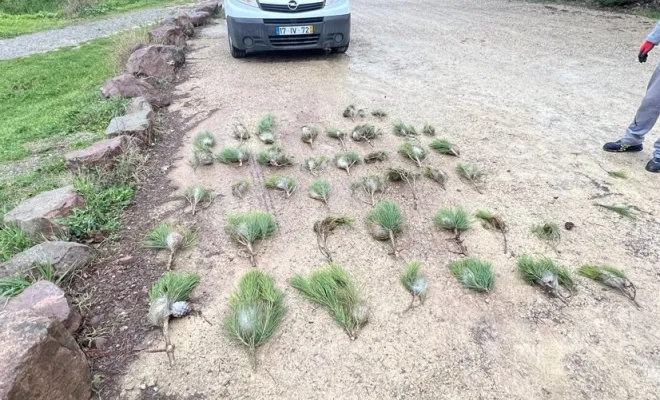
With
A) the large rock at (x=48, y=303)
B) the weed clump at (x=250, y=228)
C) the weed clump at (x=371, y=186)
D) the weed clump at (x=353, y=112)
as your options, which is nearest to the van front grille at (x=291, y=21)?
the weed clump at (x=353, y=112)

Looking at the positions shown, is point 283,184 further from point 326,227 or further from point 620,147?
point 620,147

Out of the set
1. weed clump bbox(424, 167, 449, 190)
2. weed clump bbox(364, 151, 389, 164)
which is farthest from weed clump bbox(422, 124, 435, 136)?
weed clump bbox(424, 167, 449, 190)

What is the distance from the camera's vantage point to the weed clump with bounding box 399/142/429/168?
378 centimetres

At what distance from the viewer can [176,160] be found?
396 cm

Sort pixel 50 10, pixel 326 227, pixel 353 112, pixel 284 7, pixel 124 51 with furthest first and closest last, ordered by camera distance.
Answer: pixel 50 10 → pixel 124 51 → pixel 284 7 → pixel 353 112 → pixel 326 227

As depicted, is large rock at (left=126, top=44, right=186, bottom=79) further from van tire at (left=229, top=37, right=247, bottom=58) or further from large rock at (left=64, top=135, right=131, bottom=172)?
large rock at (left=64, top=135, right=131, bottom=172)

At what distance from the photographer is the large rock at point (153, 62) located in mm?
6141

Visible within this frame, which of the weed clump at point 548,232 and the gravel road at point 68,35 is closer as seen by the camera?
the weed clump at point 548,232

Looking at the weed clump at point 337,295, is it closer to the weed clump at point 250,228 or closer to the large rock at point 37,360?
the weed clump at point 250,228

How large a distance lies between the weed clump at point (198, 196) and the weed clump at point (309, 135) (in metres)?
1.24

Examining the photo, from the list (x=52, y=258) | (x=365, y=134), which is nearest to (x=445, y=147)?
(x=365, y=134)

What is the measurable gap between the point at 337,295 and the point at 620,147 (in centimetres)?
311

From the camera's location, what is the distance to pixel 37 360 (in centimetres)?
158

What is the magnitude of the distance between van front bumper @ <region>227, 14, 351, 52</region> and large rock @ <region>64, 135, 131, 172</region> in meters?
3.40
